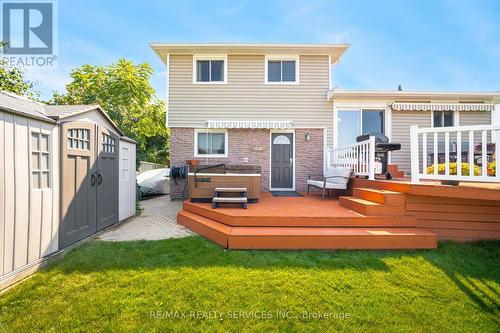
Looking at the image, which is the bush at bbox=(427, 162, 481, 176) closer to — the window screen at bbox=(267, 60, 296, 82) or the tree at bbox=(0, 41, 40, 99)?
the window screen at bbox=(267, 60, 296, 82)

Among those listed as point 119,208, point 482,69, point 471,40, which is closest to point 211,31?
point 119,208

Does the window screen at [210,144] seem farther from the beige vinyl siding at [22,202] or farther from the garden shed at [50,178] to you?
the beige vinyl siding at [22,202]

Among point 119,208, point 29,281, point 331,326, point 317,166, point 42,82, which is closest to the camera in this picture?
point 331,326

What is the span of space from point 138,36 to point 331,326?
11.6 meters

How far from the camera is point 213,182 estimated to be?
18.7ft

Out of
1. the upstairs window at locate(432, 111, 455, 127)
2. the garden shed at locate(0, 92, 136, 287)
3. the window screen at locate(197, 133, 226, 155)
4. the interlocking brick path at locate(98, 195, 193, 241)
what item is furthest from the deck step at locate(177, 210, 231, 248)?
the upstairs window at locate(432, 111, 455, 127)

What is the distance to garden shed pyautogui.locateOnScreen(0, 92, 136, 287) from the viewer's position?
9.20 feet

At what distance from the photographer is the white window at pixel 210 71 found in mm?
8547

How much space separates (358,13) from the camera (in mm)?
9453

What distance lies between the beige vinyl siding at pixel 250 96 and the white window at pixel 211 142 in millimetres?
417

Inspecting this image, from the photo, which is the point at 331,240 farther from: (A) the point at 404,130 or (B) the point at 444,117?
(B) the point at 444,117

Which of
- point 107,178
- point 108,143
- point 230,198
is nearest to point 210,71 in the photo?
point 108,143

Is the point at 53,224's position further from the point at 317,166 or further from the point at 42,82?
the point at 42,82

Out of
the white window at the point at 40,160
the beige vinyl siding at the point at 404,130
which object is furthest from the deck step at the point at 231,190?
the beige vinyl siding at the point at 404,130
